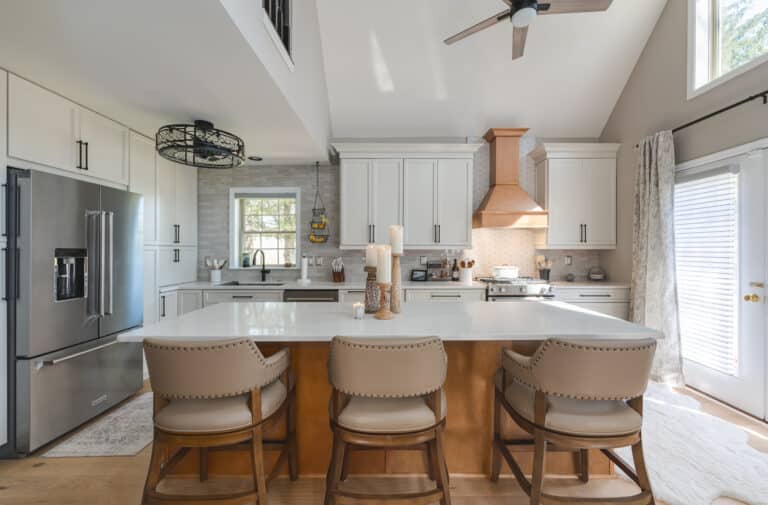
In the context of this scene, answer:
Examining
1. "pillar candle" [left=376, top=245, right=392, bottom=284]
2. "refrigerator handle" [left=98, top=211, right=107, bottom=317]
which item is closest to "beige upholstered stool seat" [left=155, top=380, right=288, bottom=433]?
"pillar candle" [left=376, top=245, right=392, bottom=284]

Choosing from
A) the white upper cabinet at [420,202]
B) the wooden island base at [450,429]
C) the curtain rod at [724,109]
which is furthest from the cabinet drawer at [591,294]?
the wooden island base at [450,429]

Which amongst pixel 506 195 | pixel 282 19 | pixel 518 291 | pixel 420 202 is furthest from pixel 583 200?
pixel 282 19

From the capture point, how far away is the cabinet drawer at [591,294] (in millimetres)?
3990

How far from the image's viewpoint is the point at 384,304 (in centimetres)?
193

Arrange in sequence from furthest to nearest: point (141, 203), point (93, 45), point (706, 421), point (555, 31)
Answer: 1. point (555, 31)
2. point (141, 203)
3. point (706, 421)
4. point (93, 45)

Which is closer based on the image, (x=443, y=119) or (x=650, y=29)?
(x=650, y=29)

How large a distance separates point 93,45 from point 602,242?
16.4 ft

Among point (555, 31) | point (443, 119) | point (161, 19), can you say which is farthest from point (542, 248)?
point (161, 19)

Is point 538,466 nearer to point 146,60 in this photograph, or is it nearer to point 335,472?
point 335,472

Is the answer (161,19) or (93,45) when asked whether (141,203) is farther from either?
(161,19)

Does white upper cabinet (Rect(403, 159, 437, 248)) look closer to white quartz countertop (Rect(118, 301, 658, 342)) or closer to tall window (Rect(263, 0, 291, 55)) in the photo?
tall window (Rect(263, 0, 291, 55))

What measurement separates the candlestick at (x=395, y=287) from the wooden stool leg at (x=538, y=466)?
36.1 inches

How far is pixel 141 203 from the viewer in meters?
3.09

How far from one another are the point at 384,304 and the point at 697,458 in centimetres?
223
